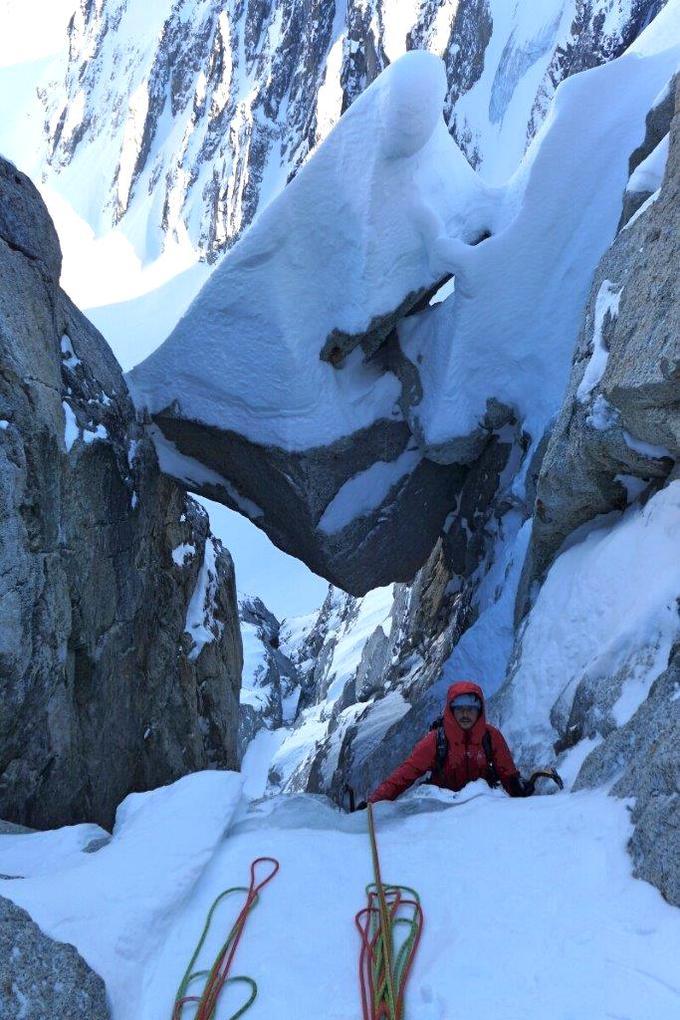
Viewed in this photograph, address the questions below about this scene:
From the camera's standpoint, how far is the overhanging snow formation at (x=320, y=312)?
771 centimetres

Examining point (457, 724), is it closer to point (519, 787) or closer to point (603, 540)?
point (519, 787)

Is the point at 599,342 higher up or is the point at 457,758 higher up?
the point at 599,342

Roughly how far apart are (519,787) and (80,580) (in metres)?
3.43

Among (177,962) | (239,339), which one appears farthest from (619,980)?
(239,339)

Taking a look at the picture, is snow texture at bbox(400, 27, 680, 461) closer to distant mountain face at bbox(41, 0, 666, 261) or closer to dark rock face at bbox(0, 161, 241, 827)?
dark rock face at bbox(0, 161, 241, 827)

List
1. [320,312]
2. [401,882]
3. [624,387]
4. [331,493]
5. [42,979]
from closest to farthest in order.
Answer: [42,979]
[401,882]
[624,387]
[320,312]
[331,493]

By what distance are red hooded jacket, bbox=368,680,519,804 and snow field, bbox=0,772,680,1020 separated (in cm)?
41

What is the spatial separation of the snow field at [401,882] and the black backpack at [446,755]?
0.37m

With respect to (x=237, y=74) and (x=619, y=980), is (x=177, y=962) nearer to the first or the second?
(x=619, y=980)

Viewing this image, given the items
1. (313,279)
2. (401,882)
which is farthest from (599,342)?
(401,882)

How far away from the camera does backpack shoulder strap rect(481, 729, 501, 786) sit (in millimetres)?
4703

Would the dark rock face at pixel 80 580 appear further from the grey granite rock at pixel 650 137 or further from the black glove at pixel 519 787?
the grey granite rock at pixel 650 137

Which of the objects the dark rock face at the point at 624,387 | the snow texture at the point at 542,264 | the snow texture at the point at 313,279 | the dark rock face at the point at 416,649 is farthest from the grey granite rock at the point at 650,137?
the dark rock face at the point at 416,649

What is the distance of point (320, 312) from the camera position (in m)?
7.87
